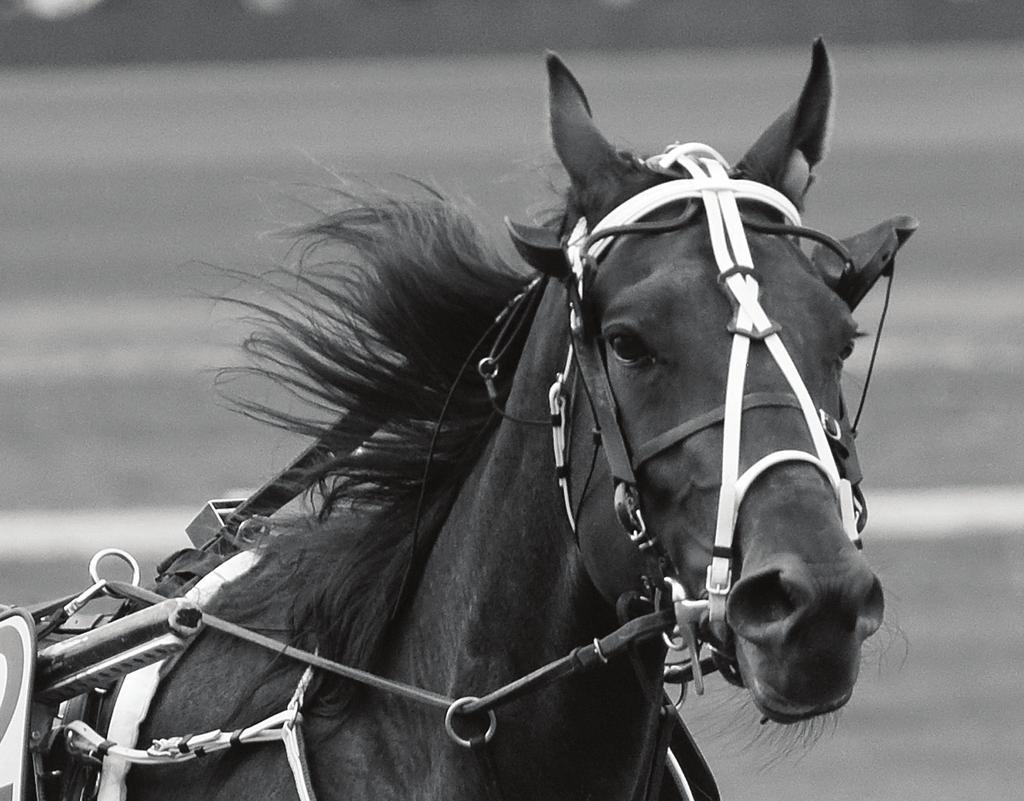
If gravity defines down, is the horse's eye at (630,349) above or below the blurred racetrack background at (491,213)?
above

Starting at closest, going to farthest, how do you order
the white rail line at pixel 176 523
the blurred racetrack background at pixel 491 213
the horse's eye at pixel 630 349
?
the horse's eye at pixel 630 349
the blurred racetrack background at pixel 491 213
the white rail line at pixel 176 523

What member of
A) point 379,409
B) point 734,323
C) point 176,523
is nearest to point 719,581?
point 734,323

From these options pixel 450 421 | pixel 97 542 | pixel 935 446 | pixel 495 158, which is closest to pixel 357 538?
pixel 450 421

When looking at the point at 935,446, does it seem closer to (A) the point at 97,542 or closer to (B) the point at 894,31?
(A) the point at 97,542

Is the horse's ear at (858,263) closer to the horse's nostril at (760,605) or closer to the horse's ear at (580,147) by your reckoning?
the horse's ear at (580,147)

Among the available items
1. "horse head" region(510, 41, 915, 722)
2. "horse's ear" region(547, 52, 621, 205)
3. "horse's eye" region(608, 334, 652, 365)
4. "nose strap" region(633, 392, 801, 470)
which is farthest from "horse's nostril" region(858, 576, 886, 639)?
"horse's ear" region(547, 52, 621, 205)

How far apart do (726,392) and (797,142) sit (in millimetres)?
498

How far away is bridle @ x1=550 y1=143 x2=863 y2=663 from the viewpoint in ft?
7.41

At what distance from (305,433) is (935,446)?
7.86 meters

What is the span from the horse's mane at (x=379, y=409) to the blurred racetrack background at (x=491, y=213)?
0.21 metres

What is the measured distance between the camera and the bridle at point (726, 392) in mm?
2260

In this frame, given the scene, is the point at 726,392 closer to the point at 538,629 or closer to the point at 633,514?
the point at 633,514

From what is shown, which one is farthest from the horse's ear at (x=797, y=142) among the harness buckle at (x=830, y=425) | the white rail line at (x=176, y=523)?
the white rail line at (x=176, y=523)

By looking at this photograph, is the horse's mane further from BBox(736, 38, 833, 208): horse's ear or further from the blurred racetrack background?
BBox(736, 38, 833, 208): horse's ear
